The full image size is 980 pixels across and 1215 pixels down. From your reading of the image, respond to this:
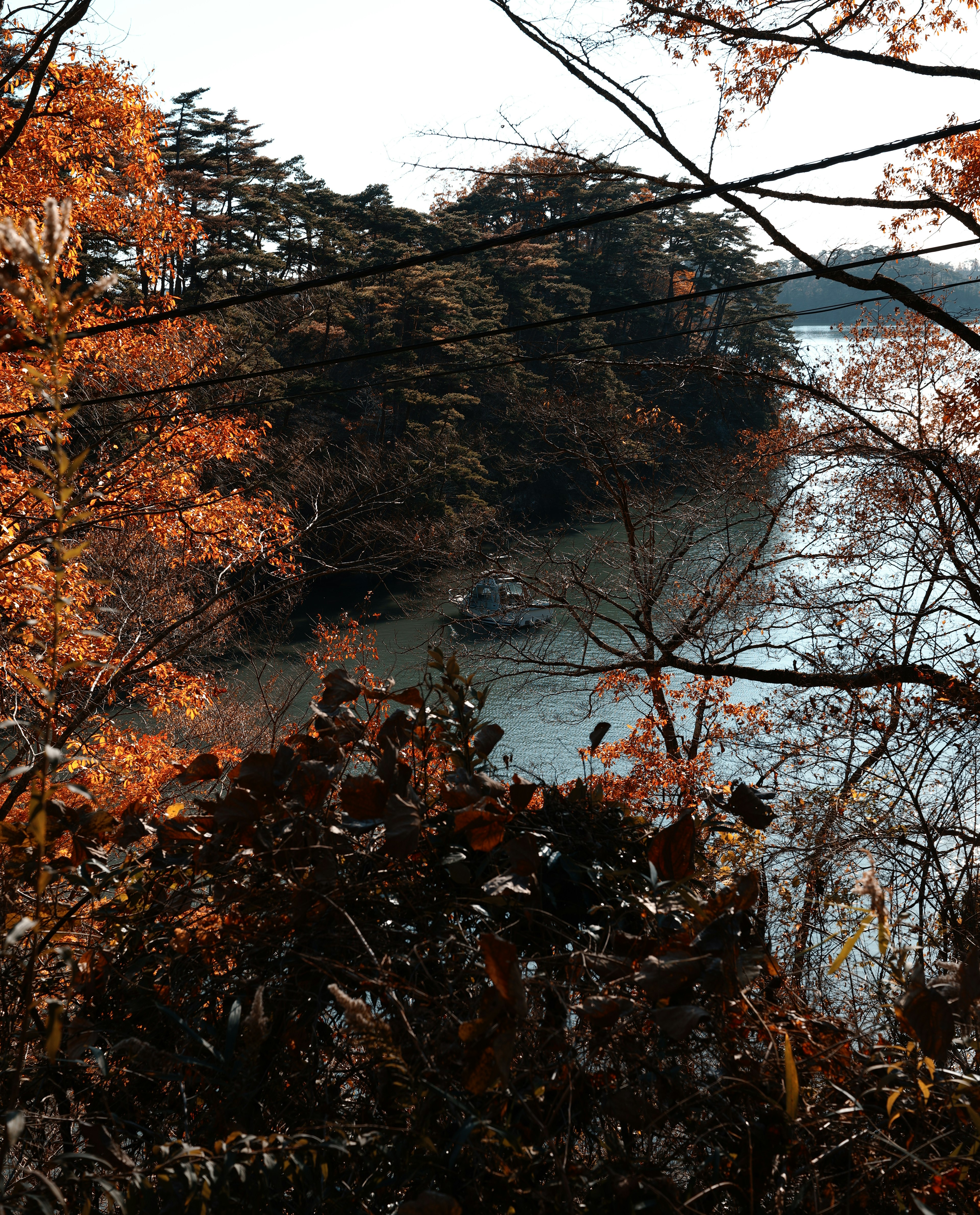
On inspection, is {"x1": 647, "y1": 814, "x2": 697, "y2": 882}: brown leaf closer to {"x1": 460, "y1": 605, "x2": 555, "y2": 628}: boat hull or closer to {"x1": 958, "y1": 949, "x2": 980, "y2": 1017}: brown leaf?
{"x1": 958, "y1": 949, "x2": 980, "y2": 1017}: brown leaf

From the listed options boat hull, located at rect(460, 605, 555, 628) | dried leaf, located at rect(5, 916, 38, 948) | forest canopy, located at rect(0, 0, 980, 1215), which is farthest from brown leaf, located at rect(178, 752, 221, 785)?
boat hull, located at rect(460, 605, 555, 628)

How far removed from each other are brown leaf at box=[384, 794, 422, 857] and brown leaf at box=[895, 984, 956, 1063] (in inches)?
30.5

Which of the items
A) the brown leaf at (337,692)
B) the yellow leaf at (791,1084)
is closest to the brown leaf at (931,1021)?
the yellow leaf at (791,1084)

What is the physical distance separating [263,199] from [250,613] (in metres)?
16.7

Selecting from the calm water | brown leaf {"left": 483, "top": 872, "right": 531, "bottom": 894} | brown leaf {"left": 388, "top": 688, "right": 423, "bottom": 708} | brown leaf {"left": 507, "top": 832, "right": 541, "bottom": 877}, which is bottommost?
the calm water

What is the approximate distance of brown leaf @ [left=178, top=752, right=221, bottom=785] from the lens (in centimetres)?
178

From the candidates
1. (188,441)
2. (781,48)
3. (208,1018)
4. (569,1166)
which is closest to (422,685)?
(208,1018)

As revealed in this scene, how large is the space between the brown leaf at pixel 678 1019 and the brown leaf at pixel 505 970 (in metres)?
0.18

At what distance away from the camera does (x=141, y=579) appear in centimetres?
1525

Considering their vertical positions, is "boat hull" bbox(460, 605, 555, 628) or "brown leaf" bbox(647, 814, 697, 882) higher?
"brown leaf" bbox(647, 814, 697, 882)

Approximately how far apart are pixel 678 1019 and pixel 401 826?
54 centimetres

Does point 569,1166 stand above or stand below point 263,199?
below

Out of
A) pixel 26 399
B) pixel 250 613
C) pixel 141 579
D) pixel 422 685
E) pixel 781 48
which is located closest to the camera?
pixel 422 685

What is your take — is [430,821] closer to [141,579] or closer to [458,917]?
[458,917]
